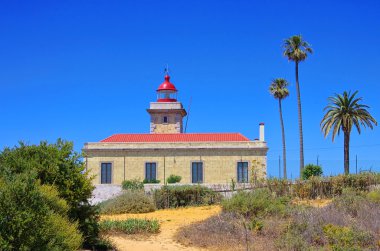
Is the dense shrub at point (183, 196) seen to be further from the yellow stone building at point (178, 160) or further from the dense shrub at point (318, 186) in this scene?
the yellow stone building at point (178, 160)

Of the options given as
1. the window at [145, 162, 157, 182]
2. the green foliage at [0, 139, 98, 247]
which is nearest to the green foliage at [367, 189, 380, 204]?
the green foliage at [0, 139, 98, 247]

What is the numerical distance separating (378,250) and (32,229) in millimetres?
7170

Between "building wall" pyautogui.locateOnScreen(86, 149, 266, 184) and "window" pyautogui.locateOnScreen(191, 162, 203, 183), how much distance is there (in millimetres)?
226

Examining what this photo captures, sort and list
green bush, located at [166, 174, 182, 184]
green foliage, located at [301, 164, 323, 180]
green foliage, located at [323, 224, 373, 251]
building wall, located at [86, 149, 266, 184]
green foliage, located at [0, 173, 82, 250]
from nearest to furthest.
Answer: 1. green foliage, located at [0, 173, 82, 250]
2. green foliage, located at [323, 224, 373, 251]
3. green foliage, located at [301, 164, 323, 180]
4. green bush, located at [166, 174, 182, 184]
5. building wall, located at [86, 149, 266, 184]

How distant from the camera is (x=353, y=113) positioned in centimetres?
3175

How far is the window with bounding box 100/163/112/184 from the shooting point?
1361 inches

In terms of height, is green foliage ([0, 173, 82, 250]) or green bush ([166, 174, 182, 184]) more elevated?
green bush ([166, 174, 182, 184])

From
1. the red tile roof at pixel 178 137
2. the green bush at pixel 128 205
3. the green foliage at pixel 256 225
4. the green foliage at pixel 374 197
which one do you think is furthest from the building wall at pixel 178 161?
the green foliage at pixel 256 225

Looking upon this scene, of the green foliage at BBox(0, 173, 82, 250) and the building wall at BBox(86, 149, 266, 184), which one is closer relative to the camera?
the green foliage at BBox(0, 173, 82, 250)

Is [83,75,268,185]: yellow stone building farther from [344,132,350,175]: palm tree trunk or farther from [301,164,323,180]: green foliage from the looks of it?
[344,132,350,175]: palm tree trunk

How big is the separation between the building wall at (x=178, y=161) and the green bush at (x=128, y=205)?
15.6m

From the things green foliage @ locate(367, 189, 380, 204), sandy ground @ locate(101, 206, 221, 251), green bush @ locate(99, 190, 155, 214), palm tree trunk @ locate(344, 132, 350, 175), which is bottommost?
sandy ground @ locate(101, 206, 221, 251)

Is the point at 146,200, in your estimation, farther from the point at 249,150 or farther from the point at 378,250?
the point at 249,150

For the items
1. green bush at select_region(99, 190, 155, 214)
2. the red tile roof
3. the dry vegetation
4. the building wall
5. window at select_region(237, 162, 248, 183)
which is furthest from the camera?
the red tile roof
